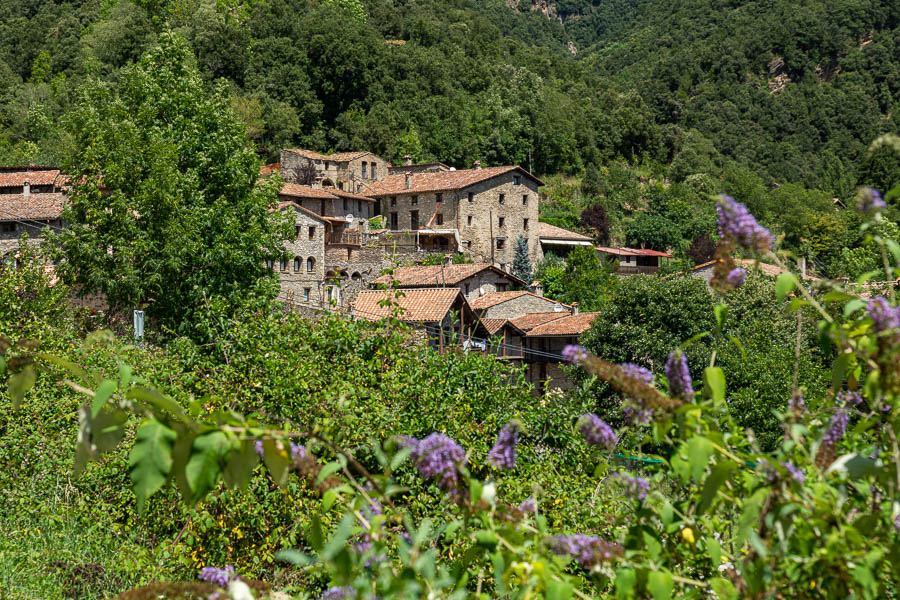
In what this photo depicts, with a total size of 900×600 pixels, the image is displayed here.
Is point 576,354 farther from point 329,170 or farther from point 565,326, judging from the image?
point 329,170

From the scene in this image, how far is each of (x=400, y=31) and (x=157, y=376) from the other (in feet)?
265

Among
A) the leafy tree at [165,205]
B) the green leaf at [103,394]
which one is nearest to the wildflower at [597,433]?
the green leaf at [103,394]

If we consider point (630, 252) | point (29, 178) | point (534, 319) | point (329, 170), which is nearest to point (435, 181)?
point (329, 170)

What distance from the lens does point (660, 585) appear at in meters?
2.20

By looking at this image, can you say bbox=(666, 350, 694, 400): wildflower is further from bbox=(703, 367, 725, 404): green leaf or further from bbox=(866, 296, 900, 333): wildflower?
bbox=(866, 296, 900, 333): wildflower

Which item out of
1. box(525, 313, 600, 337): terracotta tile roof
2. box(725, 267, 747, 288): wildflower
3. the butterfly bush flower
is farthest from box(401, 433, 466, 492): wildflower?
box(525, 313, 600, 337): terracotta tile roof

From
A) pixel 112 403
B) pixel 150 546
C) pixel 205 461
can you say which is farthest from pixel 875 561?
pixel 150 546

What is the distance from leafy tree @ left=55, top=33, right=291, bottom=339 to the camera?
66.2 feet

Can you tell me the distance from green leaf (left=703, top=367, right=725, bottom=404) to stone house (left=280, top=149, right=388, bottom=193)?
2036 inches

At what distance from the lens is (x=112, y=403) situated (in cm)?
224

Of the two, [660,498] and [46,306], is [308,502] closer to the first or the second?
[660,498]

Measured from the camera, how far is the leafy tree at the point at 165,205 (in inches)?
795

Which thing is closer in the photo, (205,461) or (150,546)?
(205,461)

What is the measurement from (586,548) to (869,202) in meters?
1.16
